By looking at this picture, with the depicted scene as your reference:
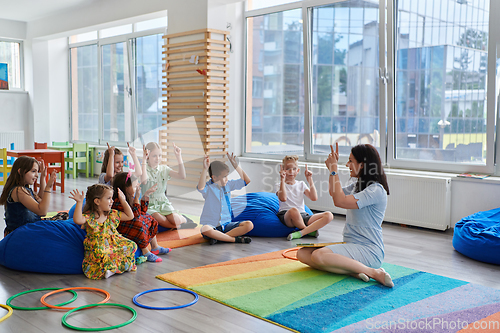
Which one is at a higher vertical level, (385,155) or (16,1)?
(16,1)

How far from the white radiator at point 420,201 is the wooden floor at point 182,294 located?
0.44 feet

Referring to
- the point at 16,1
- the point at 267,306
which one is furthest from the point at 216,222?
the point at 16,1

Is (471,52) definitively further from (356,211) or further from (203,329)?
(203,329)

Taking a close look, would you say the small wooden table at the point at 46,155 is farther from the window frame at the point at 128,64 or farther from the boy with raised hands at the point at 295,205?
the boy with raised hands at the point at 295,205

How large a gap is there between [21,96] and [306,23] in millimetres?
6904

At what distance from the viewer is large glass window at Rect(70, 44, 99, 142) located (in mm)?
9875

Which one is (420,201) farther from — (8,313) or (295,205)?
(8,313)

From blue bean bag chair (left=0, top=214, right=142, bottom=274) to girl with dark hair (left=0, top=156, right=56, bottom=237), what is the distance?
4.8 inches

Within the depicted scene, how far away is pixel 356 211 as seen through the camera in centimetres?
316

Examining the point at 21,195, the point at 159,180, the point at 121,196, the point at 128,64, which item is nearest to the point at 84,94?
the point at 128,64

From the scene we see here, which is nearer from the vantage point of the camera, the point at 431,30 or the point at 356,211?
the point at 356,211

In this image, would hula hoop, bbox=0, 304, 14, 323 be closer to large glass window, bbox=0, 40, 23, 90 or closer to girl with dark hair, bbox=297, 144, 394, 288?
girl with dark hair, bbox=297, 144, 394, 288

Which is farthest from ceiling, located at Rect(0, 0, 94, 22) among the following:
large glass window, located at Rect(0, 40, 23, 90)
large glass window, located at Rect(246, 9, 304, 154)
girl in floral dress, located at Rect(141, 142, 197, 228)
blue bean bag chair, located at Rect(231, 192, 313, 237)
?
blue bean bag chair, located at Rect(231, 192, 313, 237)

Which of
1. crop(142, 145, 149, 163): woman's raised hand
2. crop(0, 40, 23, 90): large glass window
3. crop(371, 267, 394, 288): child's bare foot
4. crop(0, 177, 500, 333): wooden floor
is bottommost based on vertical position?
crop(0, 177, 500, 333): wooden floor
